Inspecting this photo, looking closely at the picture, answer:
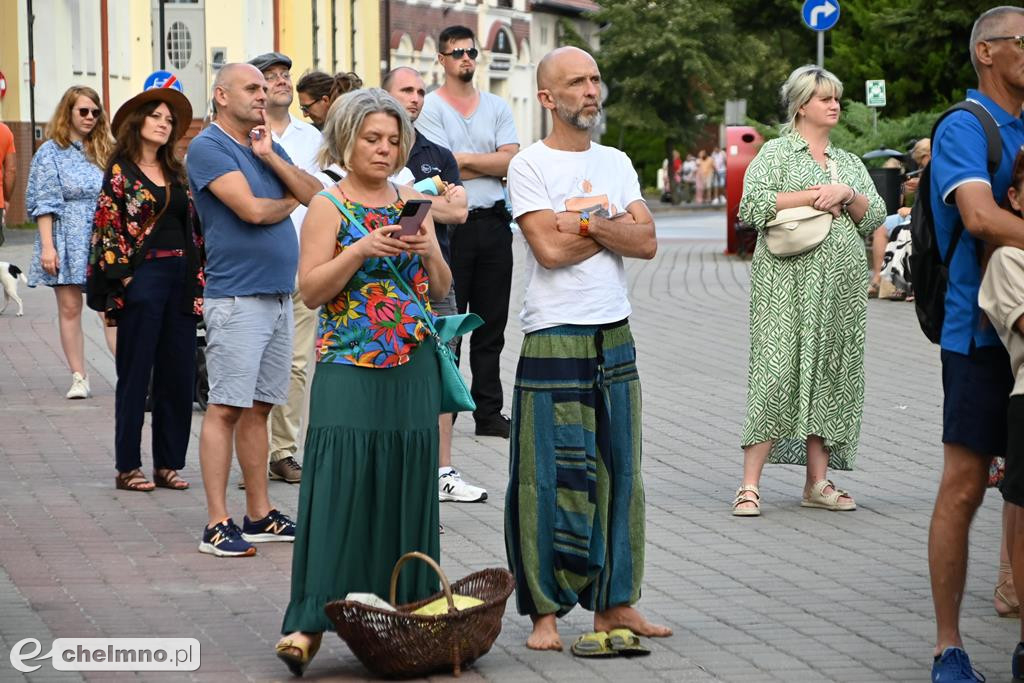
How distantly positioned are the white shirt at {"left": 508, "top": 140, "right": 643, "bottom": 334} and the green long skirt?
51 cm

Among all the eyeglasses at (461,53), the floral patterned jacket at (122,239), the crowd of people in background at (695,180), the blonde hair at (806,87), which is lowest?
the crowd of people in background at (695,180)

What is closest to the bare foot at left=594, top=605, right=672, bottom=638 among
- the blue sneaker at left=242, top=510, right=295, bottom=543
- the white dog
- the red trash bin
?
the blue sneaker at left=242, top=510, right=295, bottom=543

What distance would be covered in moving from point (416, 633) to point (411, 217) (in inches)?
49.9

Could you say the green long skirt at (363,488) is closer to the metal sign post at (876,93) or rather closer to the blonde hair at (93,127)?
the blonde hair at (93,127)

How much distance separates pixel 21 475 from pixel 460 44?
3238mm

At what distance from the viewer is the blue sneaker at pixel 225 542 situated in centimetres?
771

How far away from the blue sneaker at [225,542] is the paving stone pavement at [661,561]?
0.18ft

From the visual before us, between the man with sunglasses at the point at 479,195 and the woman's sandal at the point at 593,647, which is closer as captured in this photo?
the woman's sandal at the point at 593,647

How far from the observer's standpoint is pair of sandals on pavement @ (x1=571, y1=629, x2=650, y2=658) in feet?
20.1

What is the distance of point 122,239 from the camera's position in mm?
9133

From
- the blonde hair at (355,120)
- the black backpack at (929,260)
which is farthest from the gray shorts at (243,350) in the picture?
the black backpack at (929,260)

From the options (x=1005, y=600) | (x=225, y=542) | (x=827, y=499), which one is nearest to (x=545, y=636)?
(x=1005, y=600)

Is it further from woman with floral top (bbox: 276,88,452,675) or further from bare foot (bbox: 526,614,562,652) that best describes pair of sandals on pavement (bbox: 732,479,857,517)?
woman with floral top (bbox: 276,88,452,675)

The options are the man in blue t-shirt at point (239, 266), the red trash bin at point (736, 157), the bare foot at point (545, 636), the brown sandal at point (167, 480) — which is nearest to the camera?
the bare foot at point (545, 636)
